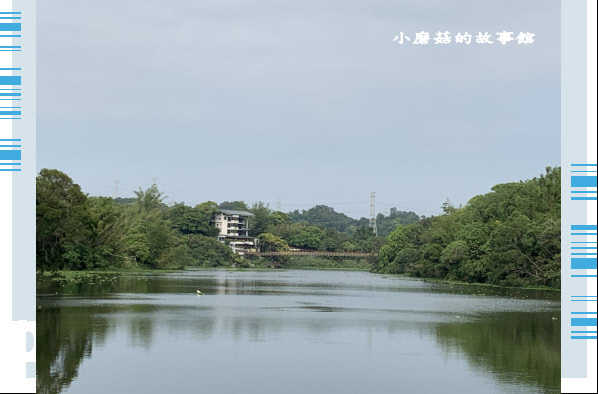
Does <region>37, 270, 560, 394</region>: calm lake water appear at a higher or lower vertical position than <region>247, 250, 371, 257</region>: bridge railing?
higher

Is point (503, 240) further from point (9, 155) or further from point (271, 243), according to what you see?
point (271, 243)

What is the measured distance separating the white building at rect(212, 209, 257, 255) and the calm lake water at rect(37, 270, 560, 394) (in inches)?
3502

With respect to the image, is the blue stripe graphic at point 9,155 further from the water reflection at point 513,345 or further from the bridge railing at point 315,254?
the bridge railing at point 315,254

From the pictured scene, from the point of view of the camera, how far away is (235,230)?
132500 mm

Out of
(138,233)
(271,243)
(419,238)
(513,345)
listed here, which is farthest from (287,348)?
(271,243)

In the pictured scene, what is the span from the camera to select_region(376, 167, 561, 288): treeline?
2009 inches

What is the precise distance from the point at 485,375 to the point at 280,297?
2196cm

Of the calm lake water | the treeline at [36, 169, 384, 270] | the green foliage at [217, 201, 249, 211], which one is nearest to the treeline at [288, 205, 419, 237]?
the green foliage at [217, 201, 249, 211]

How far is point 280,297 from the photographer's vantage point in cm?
3694

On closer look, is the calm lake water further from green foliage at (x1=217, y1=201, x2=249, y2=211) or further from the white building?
green foliage at (x1=217, y1=201, x2=249, y2=211)

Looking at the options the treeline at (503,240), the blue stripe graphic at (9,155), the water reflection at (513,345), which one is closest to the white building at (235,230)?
the treeline at (503,240)

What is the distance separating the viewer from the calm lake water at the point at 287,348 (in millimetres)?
14250

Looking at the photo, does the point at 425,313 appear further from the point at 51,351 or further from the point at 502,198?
the point at 502,198

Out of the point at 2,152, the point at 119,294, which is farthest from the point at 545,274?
the point at 2,152
